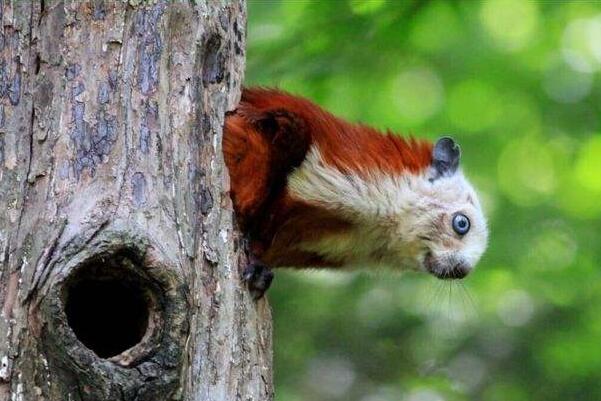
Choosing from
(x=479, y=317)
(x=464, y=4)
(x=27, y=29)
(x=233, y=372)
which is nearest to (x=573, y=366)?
(x=479, y=317)

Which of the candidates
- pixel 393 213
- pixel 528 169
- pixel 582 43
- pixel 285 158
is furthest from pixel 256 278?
pixel 582 43

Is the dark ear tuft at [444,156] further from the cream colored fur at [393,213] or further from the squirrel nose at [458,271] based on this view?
the squirrel nose at [458,271]

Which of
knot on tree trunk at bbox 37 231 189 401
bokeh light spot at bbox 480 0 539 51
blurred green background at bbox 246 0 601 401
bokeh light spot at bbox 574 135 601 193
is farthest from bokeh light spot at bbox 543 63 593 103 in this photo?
knot on tree trunk at bbox 37 231 189 401

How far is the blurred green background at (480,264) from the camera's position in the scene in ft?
27.6

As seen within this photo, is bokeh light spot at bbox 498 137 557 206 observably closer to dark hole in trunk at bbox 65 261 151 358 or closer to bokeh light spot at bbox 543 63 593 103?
bokeh light spot at bbox 543 63 593 103

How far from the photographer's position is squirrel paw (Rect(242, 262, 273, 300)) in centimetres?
563

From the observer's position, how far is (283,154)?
6.27m

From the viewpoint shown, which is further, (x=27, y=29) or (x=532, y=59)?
(x=532, y=59)

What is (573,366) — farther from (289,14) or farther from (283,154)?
(283,154)

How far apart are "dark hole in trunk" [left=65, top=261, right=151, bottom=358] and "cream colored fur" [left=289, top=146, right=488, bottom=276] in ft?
4.41

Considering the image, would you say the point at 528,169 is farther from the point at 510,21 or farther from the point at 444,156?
the point at 444,156

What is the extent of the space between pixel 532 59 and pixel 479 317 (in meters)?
3.50

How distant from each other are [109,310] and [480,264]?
5603mm

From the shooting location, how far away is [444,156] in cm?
711
